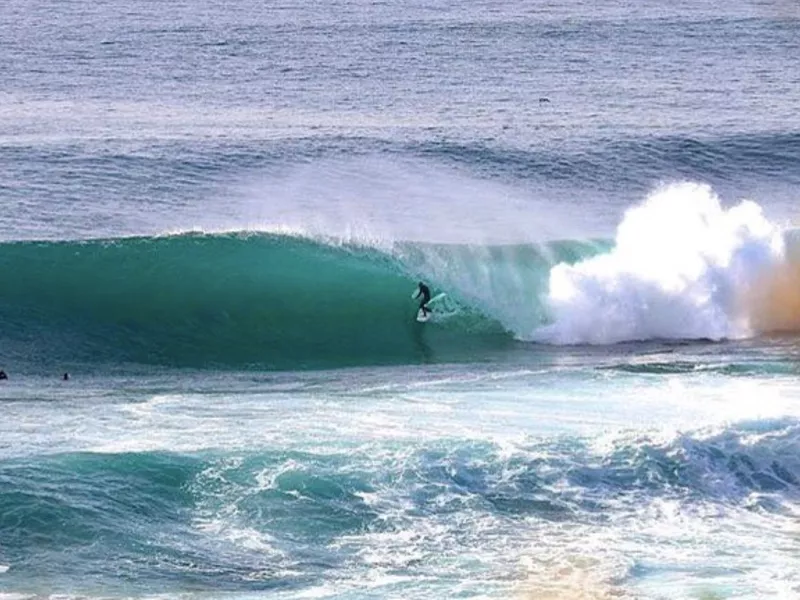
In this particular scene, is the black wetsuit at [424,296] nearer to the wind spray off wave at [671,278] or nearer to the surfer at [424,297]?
the surfer at [424,297]

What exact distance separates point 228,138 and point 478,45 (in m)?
15.9

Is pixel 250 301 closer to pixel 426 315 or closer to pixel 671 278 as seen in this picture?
pixel 426 315

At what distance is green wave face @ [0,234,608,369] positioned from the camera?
103ft

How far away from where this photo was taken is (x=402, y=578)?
2006cm

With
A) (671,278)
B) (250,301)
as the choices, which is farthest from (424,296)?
(671,278)

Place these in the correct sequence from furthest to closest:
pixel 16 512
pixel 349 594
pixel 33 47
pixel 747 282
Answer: pixel 33 47 → pixel 747 282 → pixel 16 512 → pixel 349 594

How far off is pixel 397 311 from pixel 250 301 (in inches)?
94.0

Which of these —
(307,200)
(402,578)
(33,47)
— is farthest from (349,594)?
(33,47)

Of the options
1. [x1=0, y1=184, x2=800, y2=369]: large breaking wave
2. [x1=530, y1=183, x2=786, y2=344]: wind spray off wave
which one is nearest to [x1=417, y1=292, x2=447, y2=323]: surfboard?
[x1=0, y1=184, x2=800, y2=369]: large breaking wave

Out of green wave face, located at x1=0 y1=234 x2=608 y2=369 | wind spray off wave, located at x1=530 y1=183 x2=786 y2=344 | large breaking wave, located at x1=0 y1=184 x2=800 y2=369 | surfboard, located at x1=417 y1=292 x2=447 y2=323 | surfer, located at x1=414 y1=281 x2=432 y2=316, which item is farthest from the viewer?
surfer, located at x1=414 y1=281 x2=432 y2=316

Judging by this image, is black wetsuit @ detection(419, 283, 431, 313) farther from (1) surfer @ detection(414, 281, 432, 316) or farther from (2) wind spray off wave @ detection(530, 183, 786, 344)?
(2) wind spray off wave @ detection(530, 183, 786, 344)

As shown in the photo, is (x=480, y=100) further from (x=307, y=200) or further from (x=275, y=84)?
(x=307, y=200)

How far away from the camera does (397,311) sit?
33.3 m

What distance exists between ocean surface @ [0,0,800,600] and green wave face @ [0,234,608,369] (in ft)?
0.23
